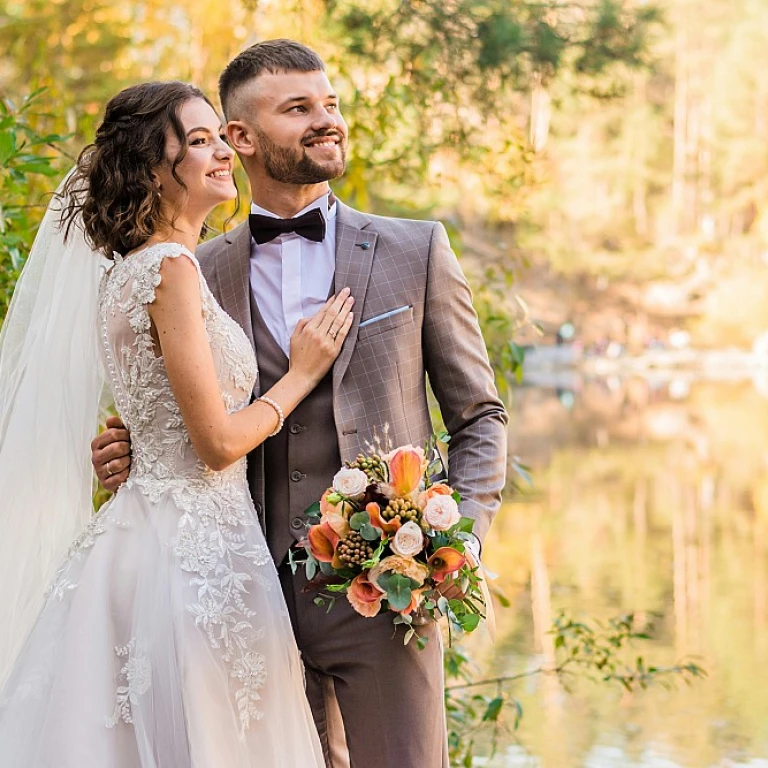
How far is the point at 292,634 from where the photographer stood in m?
2.34

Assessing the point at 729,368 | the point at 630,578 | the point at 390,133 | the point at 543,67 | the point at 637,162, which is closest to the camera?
the point at 390,133

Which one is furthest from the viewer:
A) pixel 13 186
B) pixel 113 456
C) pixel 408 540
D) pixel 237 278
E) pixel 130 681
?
pixel 13 186

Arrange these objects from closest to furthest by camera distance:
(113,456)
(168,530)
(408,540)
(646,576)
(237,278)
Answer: (408,540)
(168,530)
(113,456)
(237,278)
(646,576)

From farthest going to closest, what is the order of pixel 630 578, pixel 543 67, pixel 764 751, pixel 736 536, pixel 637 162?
pixel 637 162
pixel 736 536
pixel 630 578
pixel 543 67
pixel 764 751

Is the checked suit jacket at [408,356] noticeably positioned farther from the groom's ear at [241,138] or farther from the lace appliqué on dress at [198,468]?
the groom's ear at [241,138]

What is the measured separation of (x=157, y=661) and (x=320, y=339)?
25.9 inches

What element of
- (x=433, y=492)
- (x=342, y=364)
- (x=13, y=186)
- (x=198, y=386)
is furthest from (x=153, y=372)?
(x=13, y=186)

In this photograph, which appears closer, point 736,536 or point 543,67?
point 543,67

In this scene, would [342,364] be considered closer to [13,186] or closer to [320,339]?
[320,339]

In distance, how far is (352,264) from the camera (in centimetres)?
250

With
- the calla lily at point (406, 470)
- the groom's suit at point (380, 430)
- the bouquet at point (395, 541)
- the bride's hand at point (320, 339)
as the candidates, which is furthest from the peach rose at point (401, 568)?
the bride's hand at point (320, 339)

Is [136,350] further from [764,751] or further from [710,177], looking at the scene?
[710,177]

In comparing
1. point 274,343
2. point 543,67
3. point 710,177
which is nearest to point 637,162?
point 710,177

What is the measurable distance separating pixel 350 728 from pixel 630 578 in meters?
7.92
